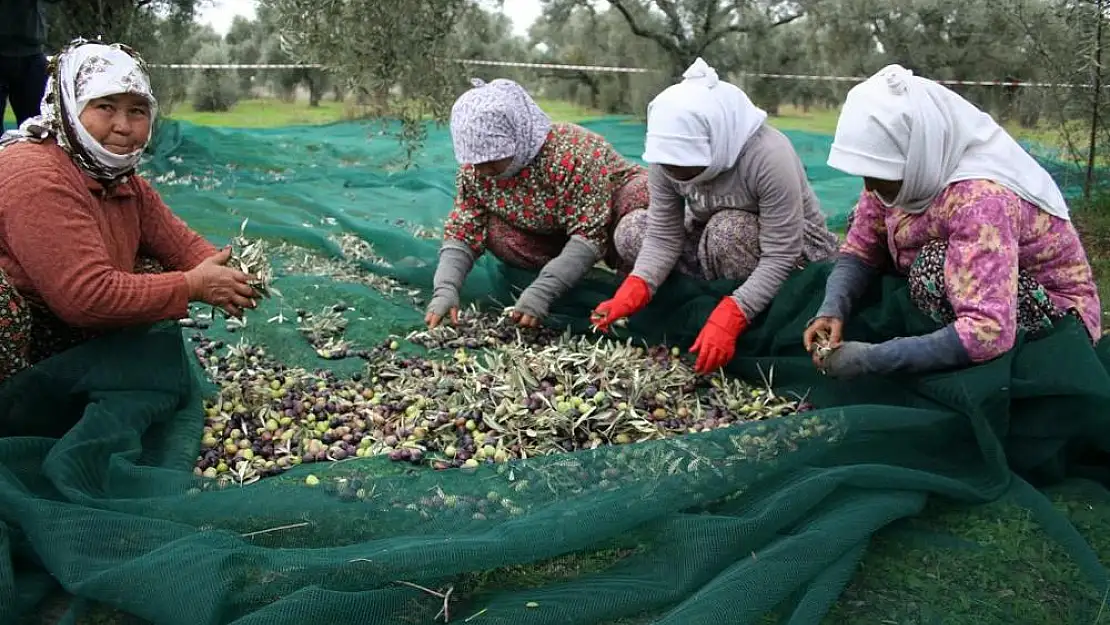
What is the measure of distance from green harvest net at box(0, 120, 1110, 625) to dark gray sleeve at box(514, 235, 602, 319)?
1142mm

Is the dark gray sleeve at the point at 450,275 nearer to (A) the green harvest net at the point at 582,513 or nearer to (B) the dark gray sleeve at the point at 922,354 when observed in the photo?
(A) the green harvest net at the point at 582,513

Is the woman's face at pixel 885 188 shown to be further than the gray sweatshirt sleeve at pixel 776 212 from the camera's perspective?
No

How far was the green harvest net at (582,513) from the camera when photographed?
179 centimetres

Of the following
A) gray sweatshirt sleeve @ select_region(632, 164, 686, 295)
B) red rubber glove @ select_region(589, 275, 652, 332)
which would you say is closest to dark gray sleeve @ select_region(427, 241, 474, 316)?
red rubber glove @ select_region(589, 275, 652, 332)

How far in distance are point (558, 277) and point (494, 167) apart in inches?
19.8

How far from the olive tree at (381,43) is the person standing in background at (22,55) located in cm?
121

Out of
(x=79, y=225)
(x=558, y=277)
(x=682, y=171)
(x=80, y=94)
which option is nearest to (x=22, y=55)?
(x=80, y=94)

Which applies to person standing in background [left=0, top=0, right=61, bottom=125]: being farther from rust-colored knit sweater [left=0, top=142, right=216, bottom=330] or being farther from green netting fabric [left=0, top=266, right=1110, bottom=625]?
green netting fabric [left=0, top=266, right=1110, bottom=625]

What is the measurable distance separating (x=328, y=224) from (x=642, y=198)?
2199 mm

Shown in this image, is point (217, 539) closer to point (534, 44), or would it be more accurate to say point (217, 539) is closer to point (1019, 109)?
point (1019, 109)

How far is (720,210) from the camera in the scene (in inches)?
139

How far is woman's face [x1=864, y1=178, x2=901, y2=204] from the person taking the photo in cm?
256

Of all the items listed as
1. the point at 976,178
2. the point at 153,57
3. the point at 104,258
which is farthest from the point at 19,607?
the point at 153,57

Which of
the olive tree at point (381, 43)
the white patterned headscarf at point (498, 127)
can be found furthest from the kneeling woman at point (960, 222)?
the olive tree at point (381, 43)
